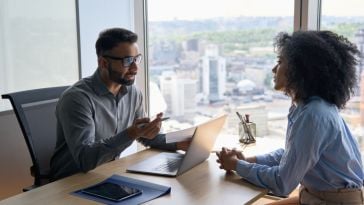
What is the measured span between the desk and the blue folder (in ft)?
0.09

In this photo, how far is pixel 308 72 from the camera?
1.69 meters

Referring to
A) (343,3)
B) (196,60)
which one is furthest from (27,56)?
(343,3)

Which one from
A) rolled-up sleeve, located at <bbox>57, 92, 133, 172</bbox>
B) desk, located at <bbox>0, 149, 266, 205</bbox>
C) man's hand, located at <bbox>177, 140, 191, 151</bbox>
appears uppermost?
rolled-up sleeve, located at <bbox>57, 92, 133, 172</bbox>

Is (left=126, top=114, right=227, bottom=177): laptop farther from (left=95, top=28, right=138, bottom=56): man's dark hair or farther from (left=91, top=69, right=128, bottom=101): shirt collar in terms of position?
(left=95, top=28, right=138, bottom=56): man's dark hair

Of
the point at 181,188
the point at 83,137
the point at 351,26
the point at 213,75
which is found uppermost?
the point at 351,26

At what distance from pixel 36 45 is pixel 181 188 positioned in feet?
5.34

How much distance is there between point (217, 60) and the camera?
10.5 ft

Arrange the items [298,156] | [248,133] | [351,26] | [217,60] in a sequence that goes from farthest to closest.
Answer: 1. [217,60]
2. [351,26]
3. [248,133]
4. [298,156]

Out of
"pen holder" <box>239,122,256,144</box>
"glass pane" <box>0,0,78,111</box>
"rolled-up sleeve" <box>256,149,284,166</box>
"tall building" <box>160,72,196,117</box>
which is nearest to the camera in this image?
"rolled-up sleeve" <box>256,149,284,166</box>

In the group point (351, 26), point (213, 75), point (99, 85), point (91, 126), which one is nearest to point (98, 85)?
point (99, 85)

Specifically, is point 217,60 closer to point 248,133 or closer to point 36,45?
point 248,133

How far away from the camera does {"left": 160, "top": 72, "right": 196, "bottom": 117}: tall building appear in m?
3.38

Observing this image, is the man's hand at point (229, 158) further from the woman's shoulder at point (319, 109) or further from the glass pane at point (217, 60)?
the glass pane at point (217, 60)

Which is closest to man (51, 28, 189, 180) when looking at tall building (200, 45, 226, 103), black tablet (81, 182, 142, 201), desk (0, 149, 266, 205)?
desk (0, 149, 266, 205)
